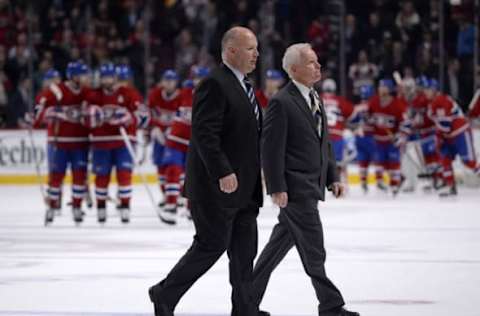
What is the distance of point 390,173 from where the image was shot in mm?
17422

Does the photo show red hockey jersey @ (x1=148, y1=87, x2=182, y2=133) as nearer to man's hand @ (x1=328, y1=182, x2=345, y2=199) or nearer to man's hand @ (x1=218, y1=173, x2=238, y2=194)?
man's hand @ (x1=328, y1=182, x2=345, y2=199)

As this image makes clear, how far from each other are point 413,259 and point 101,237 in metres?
3.41

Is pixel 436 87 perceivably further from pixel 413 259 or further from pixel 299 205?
pixel 299 205

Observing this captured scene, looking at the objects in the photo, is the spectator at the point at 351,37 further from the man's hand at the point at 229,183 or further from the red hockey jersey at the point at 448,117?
the man's hand at the point at 229,183

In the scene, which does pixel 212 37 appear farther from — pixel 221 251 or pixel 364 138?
pixel 221 251

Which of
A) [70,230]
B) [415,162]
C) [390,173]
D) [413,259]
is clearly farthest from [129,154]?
[415,162]

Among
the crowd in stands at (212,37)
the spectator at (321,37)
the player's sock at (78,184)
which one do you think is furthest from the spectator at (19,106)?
the player's sock at (78,184)

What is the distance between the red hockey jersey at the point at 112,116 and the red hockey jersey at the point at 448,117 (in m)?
5.89

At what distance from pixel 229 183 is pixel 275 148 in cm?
51

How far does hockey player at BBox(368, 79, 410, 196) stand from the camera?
17.5 metres

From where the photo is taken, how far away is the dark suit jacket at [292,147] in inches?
233

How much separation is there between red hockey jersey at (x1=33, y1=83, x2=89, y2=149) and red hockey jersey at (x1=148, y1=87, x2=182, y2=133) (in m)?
1.77

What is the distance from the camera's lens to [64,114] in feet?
40.7

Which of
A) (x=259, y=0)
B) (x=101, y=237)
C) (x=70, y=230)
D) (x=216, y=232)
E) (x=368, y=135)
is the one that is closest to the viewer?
(x=216, y=232)
